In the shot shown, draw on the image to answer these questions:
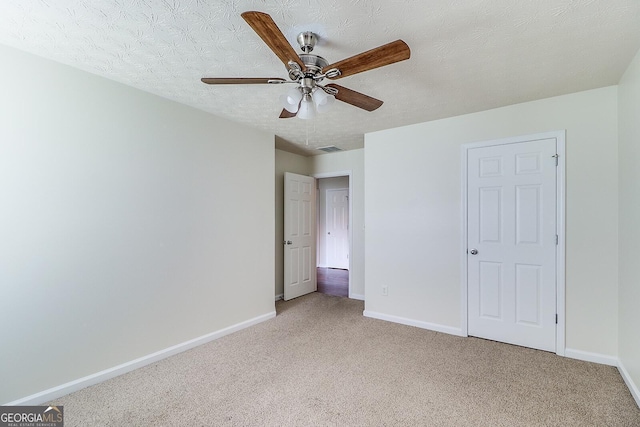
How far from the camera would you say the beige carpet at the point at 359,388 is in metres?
1.81

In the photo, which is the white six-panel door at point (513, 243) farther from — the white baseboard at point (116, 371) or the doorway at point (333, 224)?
the doorway at point (333, 224)

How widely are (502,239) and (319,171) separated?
2954mm

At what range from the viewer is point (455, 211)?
123 inches

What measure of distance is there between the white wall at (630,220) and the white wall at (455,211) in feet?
0.40

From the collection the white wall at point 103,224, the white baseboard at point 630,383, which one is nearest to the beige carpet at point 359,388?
the white baseboard at point 630,383

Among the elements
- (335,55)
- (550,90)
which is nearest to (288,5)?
(335,55)

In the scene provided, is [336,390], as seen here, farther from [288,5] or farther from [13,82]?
[13,82]

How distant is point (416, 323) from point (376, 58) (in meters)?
2.92

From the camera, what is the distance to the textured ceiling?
1.48m

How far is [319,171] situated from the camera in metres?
4.96

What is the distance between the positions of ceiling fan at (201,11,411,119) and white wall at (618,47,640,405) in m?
1.84

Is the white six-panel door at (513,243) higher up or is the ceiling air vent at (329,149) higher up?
the ceiling air vent at (329,149)

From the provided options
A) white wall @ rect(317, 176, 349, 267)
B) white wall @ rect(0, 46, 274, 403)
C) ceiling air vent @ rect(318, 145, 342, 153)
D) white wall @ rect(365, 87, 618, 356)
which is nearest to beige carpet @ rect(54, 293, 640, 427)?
white wall @ rect(0, 46, 274, 403)

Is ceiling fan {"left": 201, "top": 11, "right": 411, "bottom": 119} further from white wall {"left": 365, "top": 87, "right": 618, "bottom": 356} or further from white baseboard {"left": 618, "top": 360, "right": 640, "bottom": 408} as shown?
white baseboard {"left": 618, "top": 360, "right": 640, "bottom": 408}
